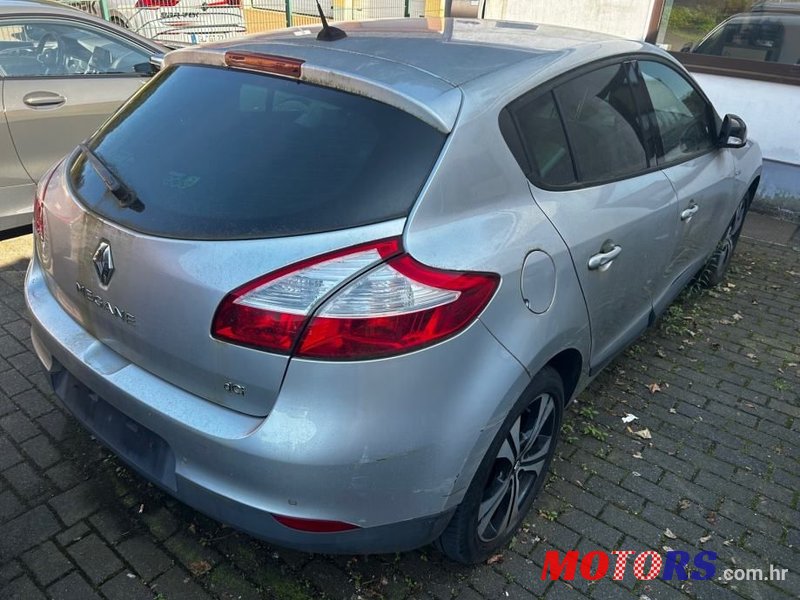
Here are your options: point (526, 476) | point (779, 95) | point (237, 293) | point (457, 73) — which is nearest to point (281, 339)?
point (237, 293)

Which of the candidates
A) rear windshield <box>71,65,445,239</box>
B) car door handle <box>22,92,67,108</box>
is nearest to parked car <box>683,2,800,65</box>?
rear windshield <box>71,65,445,239</box>

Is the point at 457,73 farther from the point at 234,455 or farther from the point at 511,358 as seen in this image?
the point at 234,455

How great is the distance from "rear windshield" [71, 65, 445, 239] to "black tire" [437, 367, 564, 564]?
0.83m

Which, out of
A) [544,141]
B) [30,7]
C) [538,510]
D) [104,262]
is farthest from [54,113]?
[538,510]

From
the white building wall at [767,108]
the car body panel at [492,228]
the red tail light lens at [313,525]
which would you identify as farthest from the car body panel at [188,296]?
the white building wall at [767,108]

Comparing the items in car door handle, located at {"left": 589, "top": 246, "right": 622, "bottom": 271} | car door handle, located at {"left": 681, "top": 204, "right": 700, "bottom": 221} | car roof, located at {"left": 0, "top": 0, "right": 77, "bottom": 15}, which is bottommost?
car door handle, located at {"left": 681, "top": 204, "right": 700, "bottom": 221}

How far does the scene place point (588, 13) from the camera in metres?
7.60

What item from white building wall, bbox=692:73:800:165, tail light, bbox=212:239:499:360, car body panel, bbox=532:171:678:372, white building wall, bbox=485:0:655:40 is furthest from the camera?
white building wall, bbox=485:0:655:40

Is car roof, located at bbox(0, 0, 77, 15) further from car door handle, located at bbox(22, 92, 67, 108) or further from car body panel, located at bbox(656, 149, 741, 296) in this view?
car body panel, located at bbox(656, 149, 741, 296)

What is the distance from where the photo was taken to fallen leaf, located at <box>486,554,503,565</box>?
234 centimetres

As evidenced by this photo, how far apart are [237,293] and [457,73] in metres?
1.01

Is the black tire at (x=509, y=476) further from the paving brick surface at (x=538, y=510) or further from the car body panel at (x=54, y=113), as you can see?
the car body panel at (x=54, y=113)

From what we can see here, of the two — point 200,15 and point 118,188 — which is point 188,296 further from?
point 200,15

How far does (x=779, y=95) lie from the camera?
6164mm
